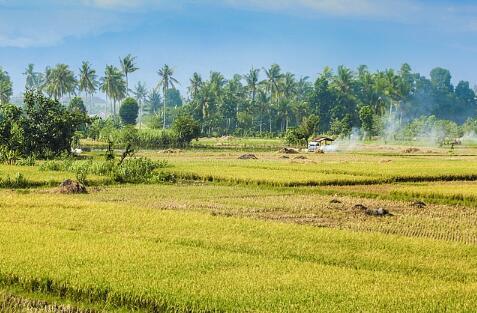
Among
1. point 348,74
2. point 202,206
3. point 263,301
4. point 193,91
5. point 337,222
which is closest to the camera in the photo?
point 263,301

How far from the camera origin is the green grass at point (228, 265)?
10133 millimetres

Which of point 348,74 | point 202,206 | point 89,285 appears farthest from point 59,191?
point 348,74

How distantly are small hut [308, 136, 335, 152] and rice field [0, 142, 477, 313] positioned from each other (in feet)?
Result: 123

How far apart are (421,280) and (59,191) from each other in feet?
55.5

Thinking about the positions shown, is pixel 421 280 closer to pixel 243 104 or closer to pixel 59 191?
pixel 59 191

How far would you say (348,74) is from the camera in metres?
103

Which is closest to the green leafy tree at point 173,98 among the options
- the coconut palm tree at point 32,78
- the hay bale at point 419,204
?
the coconut palm tree at point 32,78

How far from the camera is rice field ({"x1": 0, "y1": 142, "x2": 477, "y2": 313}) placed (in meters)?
10.2

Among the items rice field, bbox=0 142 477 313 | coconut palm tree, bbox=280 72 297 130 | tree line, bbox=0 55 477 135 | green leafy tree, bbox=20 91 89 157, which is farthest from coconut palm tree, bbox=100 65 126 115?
rice field, bbox=0 142 477 313

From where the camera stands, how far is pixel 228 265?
12320 mm

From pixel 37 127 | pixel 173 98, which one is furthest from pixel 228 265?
pixel 173 98

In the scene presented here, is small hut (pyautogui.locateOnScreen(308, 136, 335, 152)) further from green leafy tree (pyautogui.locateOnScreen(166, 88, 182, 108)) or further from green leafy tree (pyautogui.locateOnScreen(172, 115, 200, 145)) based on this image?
green leafy tree (pyautogui.locateOnScreen(166, 88, 182, 108))

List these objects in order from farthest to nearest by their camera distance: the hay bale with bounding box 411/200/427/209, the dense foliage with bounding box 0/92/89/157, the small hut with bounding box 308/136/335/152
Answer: the small hut with bounding box 308/136/335/152
the dense foliage with bounding box 0/92/89/157
the hay bale with bounding box 411/200/427/209

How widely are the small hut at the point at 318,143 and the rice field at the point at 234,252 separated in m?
37.5
